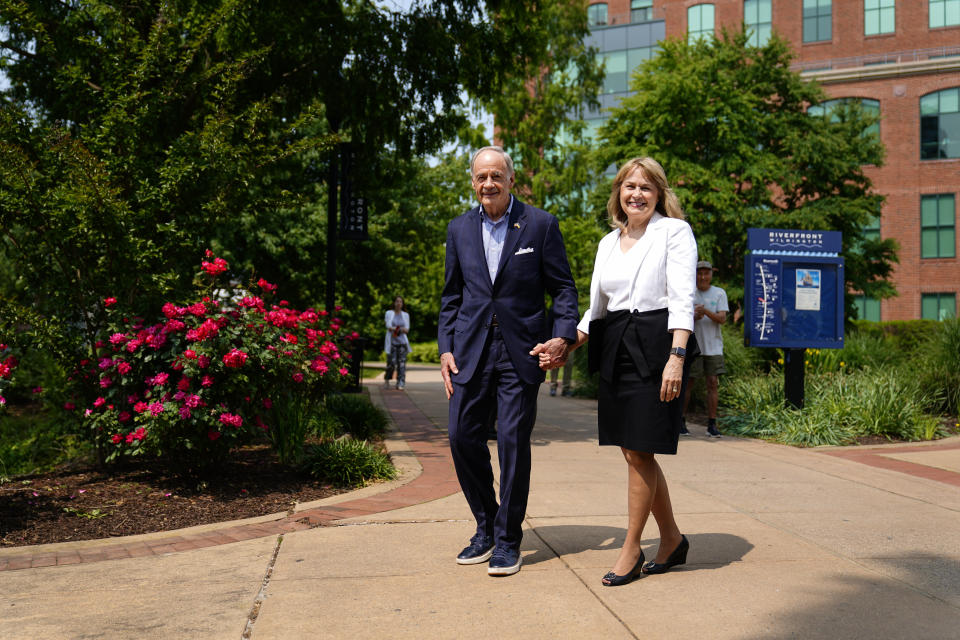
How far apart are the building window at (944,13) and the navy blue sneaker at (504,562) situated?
40.6 meters

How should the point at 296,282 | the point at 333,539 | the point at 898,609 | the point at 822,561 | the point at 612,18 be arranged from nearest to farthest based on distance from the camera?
the point at 898,609
the point at 822,561
the point at 333,539
the point at 296,282
the point at 612,18

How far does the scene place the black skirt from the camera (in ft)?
11.9

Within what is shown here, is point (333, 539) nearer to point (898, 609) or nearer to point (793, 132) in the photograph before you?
point (898, 609)

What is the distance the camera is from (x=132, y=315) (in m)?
6.02

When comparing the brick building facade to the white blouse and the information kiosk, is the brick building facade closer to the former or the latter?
the information kiosk

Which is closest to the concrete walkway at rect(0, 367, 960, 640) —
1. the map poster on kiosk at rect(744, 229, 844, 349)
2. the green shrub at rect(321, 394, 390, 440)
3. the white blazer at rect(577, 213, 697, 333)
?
the white blazer at rect(577, 213, 697, 333)

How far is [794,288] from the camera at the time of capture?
32.7ft

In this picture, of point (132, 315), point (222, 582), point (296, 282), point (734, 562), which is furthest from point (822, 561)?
point (296, 282)

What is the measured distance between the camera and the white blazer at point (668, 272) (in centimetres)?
363

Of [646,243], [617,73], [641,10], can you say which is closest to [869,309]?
[617,73]

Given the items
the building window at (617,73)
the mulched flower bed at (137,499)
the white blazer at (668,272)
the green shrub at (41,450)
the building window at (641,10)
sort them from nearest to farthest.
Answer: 1. the white blazer at (668,272)
2. the mulched flower bed at (137,499)
3. the green shrub at (41,450)
4. the building window at (617,73)
5. the building window at (641,10)

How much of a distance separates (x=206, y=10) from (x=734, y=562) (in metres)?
6.63

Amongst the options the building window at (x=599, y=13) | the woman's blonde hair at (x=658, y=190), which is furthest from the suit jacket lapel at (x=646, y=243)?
the building window at (x=599, y=13)

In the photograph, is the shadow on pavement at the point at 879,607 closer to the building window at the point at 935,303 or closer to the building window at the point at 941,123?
the building window at the point at 935,303
